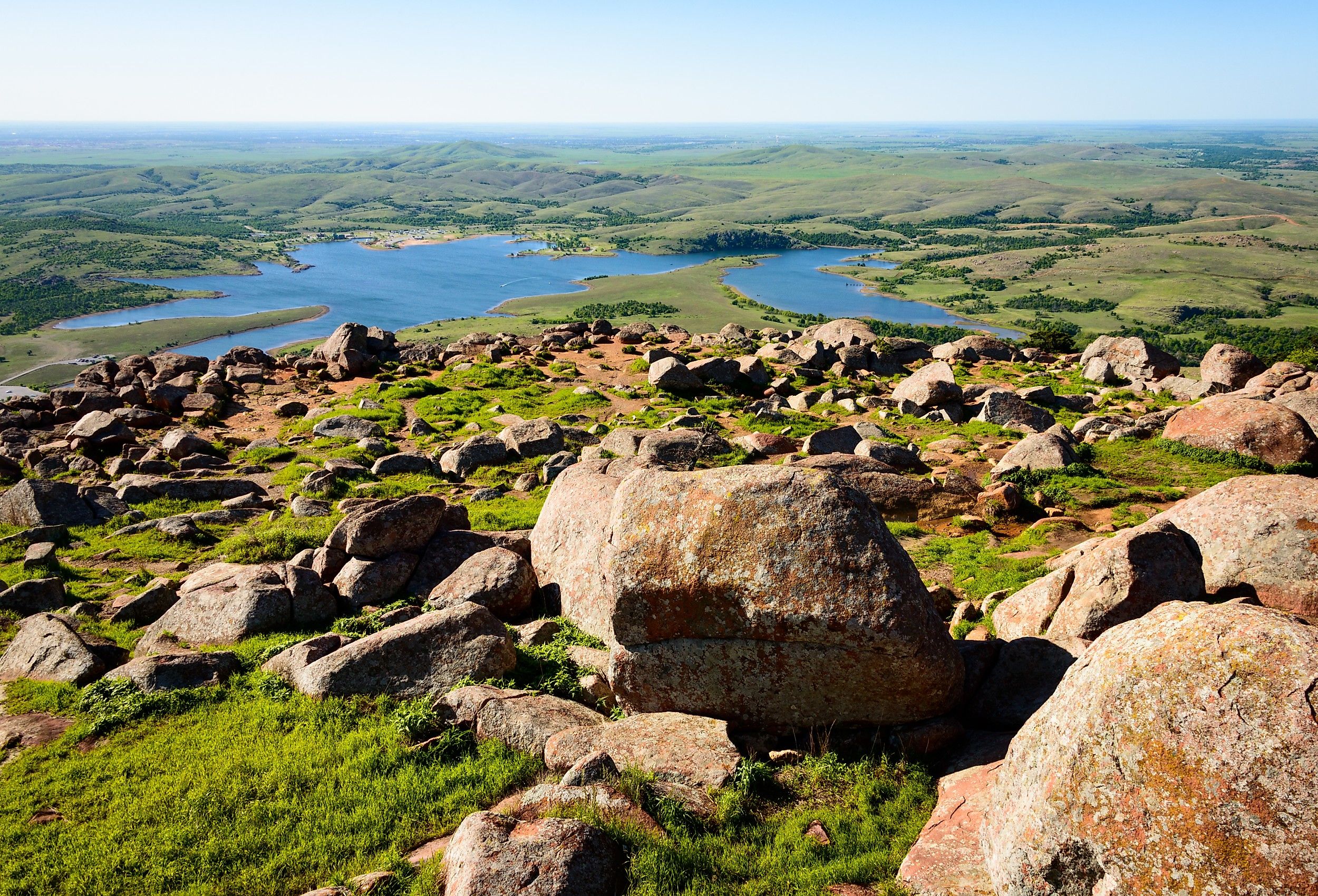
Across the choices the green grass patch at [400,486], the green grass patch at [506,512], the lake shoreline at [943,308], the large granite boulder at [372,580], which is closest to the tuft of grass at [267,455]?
the green grass patch at [400,486]

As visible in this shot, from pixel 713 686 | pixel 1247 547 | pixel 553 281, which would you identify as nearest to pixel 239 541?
pixel 713 686

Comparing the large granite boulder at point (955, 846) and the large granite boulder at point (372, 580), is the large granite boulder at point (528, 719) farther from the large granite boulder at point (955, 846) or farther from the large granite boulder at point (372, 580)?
the large granite boulder at point (372, 580)

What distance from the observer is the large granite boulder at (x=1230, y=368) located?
129 feet

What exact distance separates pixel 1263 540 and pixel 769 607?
400 inches

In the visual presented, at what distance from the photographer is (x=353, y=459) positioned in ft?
105

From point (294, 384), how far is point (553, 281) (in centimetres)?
12433

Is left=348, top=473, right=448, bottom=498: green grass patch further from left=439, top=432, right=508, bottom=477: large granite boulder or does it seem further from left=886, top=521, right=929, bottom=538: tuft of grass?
left=886, top=521, right=929, bottom=538: tuft of grass

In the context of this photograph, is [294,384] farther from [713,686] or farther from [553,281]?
[553,281]

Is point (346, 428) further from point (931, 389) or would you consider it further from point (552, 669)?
point (931, 389)

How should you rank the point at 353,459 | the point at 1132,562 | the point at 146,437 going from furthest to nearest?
the point at 146,437, the point at 353,459, the point at 1132,562

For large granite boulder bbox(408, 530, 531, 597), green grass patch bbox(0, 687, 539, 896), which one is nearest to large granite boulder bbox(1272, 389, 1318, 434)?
large granite boulder bbox(408, 530, 531, 597)

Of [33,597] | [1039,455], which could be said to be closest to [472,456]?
[33,597]

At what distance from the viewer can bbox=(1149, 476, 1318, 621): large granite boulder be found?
12867 millimetres

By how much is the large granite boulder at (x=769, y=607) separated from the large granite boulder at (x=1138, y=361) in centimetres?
4282
